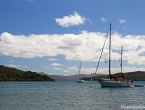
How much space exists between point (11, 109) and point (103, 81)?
6164 centimetres

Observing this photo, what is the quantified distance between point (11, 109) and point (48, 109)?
6090 mm

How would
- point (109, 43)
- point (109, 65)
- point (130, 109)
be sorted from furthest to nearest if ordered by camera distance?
point (109, 43), point (109, 65), point (130, 109)

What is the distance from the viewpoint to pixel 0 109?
42188 mm

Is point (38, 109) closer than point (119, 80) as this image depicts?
Yes

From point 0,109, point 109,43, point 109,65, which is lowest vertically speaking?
point 0,109

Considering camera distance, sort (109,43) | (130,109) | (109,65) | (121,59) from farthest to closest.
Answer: (121,59) → (109,43) → (109,65) → (130,109)

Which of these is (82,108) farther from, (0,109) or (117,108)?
(0,109)

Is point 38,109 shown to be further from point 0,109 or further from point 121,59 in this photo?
point 121,59

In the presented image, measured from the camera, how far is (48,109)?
138 feet

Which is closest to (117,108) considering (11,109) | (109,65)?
(11,109)

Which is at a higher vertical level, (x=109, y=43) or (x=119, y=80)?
(x=109, y=43)

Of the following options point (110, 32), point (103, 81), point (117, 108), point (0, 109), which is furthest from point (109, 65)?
point (0, 109)

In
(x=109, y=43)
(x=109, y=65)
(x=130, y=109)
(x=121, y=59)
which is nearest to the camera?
(x=130, y=109)

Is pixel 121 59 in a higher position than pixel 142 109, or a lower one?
higher
